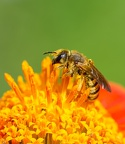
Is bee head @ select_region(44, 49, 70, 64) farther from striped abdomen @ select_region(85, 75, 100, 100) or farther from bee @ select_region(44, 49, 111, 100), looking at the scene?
striped abdomen @ select_region(85, 75, 100, 100)

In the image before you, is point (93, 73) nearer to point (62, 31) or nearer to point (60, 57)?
point (60, 57)

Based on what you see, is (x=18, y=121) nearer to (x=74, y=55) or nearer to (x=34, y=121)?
(x=34, y=121)

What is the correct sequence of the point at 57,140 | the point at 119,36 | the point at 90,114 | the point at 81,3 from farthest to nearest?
the point at 81,3 → the point at 119,36 → the point at 90,114 → the point at 57,140

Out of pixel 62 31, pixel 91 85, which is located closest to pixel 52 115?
pixel 91 85

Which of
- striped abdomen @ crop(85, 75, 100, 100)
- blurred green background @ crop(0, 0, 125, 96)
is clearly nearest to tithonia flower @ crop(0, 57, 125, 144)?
striped abdomen @ crop(85, 75, 100, 100)

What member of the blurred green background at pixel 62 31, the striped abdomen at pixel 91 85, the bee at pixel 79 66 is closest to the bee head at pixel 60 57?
the bee at pixel 79 66

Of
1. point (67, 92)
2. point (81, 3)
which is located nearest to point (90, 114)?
point (67, 92)

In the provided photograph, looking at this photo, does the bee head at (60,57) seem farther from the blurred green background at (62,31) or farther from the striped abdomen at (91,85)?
the blurred green background at (62,31)
